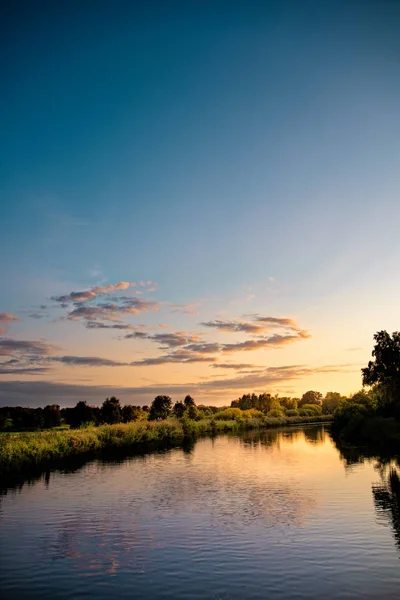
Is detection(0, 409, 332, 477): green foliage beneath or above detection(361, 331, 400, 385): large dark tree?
beneath

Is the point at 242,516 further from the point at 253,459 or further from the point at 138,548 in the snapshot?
the point at 253,459

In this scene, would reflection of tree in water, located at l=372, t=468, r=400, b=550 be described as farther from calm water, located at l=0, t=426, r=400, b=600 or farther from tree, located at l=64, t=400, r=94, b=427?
tree, located at l=64, t=400, r=94, b=427

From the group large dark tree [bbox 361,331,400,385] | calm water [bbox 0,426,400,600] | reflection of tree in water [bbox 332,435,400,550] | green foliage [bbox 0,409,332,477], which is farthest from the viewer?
large dark tree [bbox 361,331,400,385]

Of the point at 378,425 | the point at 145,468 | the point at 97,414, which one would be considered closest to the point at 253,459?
the point at 145,468

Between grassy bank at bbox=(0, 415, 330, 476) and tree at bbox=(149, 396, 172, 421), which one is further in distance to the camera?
tree at bbox=(149, 396, 172, 421)

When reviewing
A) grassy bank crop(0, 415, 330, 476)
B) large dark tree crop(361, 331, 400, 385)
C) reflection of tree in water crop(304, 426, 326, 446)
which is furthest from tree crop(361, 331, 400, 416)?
grassy bank crop(0, 415, 330, 476)

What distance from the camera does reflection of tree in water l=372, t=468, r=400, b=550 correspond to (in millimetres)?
20125

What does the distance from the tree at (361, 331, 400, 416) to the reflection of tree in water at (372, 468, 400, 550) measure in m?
29.7

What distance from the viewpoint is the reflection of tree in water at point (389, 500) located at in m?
20.1

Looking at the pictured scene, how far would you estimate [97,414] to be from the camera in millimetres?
112688

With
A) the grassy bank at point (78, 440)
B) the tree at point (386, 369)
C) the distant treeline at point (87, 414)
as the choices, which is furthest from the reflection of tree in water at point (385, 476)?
the distant treeline at point (87, 414)

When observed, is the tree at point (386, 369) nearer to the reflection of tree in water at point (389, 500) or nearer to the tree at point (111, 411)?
the reflection of tree in water at point (389, 500)

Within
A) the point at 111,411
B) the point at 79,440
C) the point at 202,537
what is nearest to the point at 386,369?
the point at 79,440

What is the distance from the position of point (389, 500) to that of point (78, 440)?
1315 inches
